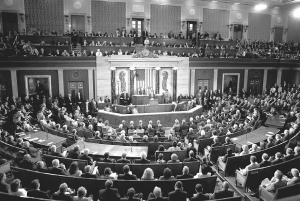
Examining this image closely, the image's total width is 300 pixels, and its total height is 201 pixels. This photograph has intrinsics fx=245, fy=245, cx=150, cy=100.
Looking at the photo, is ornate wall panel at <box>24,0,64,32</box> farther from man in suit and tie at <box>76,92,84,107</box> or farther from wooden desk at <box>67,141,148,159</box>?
wooden desk at <box>67,141,148,159</box>

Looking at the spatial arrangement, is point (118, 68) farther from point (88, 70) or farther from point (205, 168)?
point (205, 168)

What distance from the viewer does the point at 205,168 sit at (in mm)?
6656

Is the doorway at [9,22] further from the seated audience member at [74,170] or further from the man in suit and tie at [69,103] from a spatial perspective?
the seated audience member at [74,170]

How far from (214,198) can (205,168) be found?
1.33 metres

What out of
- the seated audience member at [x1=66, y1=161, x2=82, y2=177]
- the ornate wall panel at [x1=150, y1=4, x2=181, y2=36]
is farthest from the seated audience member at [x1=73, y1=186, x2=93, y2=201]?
the ornate wall panel at [x1=150, y1=4, x2=181, y2=36]

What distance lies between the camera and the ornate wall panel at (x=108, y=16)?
2445 cm

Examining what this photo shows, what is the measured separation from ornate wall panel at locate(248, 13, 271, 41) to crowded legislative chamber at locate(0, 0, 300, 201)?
Answer: 0.45 feet

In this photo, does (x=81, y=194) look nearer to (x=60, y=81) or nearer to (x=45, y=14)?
(x=60, y=81)

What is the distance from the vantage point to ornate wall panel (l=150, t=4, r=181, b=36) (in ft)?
85.6

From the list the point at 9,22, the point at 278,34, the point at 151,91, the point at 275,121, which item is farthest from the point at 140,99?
the point at 278,34

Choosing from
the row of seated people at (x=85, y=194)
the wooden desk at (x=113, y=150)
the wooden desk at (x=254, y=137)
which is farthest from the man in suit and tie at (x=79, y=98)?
the row of seated people at (x=85, y=194)

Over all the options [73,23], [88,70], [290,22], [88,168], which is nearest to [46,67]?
[88,70]

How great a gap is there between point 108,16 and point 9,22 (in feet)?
29.4

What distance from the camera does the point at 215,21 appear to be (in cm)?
2780
